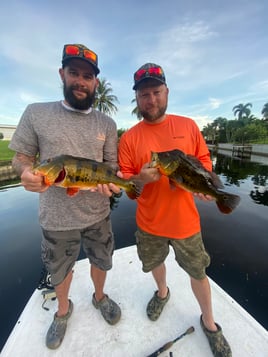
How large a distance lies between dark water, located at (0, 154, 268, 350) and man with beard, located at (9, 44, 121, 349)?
2.31 metres

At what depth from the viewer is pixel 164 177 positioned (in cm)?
257

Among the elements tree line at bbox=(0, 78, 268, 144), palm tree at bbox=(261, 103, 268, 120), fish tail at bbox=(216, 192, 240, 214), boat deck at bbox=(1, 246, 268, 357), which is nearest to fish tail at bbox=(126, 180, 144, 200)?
fish tail at bbox=(216, 192, 240, 214)

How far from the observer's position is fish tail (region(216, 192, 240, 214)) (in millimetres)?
2152

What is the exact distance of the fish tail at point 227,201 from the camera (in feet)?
7.06

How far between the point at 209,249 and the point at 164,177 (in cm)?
449

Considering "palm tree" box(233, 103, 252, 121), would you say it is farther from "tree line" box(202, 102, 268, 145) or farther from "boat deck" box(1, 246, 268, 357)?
"boat deck" box(1, 246, 268, 357)

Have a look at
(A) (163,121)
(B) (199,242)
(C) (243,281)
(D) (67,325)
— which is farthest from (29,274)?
(C) (243,281)

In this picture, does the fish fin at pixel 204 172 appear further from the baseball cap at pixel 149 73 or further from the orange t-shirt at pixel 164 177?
the baseball cap at pixel 149 73

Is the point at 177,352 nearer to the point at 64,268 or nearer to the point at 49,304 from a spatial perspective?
the point at 64,268

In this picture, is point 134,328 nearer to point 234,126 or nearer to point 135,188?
point 135,188

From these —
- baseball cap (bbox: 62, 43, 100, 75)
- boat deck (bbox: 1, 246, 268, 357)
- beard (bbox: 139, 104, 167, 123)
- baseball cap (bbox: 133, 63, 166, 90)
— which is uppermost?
baseball cap (bbox: 62, 43, 100, 75)

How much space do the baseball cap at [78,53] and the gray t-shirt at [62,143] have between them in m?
0.56

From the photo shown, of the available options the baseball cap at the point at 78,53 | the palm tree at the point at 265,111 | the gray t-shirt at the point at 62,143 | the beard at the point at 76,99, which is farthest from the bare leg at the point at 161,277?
the palm tree at the point at 265,111

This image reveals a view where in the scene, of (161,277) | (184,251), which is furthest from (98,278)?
(184,251)
